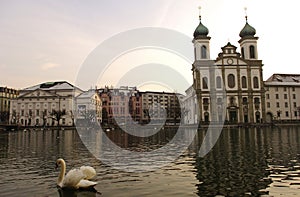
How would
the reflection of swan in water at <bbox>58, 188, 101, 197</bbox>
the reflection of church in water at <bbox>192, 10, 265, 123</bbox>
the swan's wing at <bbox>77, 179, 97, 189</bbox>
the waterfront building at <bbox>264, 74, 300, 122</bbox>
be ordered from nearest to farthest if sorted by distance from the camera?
the reflection of swan in water at <bbox>58, 188, 101, 197</bbox> → the swan's wing at <bbox>77, 179, 97, 189</bbox> → the reflection of church in water at <bbox>192, 10, 265, 123</bbox> → the waterfront building at <bbox>264, 74, 300, 122</bbox>

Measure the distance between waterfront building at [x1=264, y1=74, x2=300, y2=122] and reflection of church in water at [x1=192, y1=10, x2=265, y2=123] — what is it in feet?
33.9

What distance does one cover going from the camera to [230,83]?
95.1 meters

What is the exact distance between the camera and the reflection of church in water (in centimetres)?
9325

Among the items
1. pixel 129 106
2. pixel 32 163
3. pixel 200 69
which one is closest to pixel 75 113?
pixel 129 106

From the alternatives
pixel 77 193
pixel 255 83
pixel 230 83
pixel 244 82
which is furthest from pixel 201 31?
pixel 77 193

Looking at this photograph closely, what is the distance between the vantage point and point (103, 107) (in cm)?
14050

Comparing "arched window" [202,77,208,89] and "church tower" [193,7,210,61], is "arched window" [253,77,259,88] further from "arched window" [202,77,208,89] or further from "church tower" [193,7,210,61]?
"church tower" [193,7,210,61]

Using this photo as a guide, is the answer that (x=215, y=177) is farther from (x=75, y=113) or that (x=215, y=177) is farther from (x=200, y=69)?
(x=75, y=113)

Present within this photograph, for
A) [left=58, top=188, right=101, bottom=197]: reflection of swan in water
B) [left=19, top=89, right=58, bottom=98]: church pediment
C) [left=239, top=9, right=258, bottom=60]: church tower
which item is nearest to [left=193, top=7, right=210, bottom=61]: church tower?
[left=239, top=9, right=258, bottom=60]: church tower

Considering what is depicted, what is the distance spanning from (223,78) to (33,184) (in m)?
87.3

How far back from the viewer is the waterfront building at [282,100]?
10375 cm

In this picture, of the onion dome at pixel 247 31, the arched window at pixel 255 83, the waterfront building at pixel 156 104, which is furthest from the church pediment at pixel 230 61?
the waterfront building at pixel 156 104

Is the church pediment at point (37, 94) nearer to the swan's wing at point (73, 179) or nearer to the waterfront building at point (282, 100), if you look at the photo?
the waterfront building at point (282, 100)

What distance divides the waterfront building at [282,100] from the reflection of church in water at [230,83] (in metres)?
10.3
